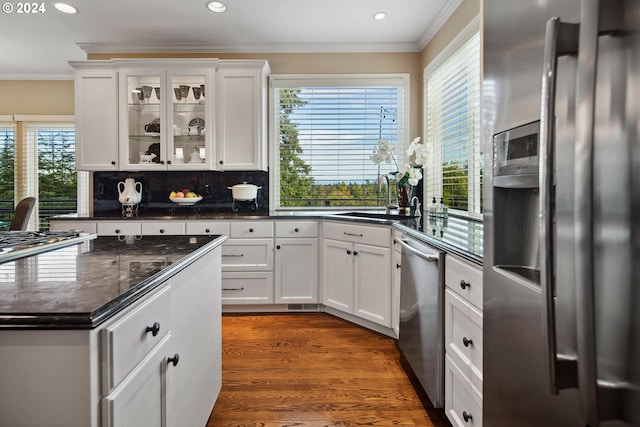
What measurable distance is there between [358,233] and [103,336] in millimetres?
2343

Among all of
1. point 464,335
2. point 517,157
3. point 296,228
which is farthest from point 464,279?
point 296,228

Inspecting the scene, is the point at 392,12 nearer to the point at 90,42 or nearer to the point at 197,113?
the point at 197,113

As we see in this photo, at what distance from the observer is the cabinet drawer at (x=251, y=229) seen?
10.9ft

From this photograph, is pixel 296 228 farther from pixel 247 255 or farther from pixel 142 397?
pixel 142 397

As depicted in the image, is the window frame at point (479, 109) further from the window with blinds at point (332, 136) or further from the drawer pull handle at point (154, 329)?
the drawer pull handle at point (154, 329)

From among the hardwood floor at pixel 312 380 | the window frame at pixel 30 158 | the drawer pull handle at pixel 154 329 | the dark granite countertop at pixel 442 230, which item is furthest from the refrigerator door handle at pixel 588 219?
the window frame at pixel 30 158

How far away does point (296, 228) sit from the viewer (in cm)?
333

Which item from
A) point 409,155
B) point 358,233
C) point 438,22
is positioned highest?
point 438,22

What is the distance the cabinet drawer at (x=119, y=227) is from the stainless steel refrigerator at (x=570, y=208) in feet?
10.3

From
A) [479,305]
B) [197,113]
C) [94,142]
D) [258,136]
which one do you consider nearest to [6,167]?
[94,142]

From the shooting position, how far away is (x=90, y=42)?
3.78 meters

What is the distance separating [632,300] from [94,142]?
4113 millimetres

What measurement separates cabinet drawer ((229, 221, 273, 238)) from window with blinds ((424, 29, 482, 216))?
1.54 m

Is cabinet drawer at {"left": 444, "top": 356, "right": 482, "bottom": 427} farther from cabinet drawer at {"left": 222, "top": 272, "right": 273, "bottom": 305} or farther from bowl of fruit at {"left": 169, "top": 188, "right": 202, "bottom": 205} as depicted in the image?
bowl of fruit at {"left": 169, "top": 188, "right": 202, "bottom": 205}
